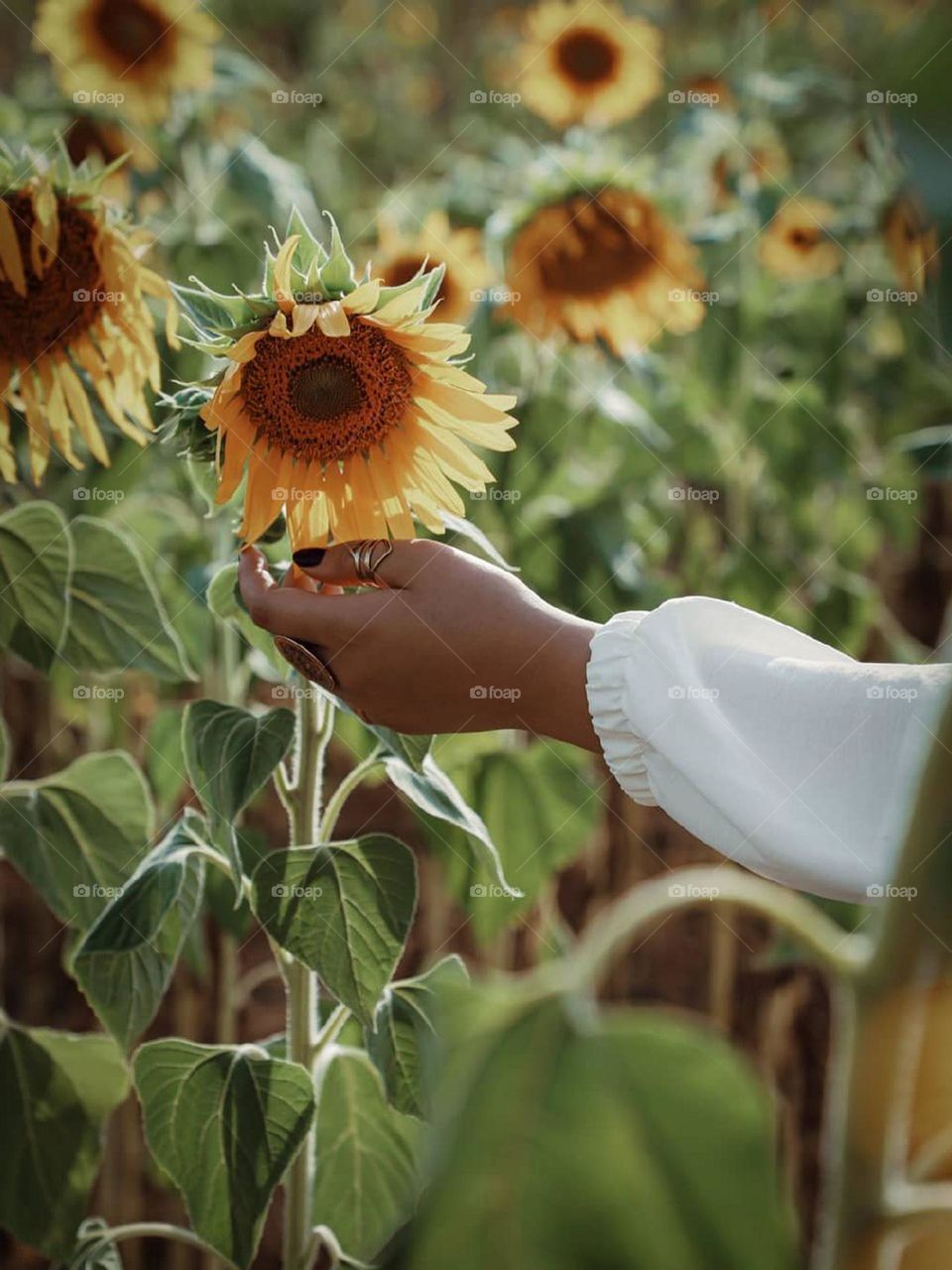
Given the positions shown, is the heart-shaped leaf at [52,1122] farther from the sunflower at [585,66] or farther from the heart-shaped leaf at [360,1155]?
the sunflower at [585,66]

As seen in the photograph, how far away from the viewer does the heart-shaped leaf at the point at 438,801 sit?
0.60m

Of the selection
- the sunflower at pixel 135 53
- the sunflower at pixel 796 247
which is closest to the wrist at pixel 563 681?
the sunflower at pixel 135 53

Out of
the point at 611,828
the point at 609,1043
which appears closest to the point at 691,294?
the point at 611,828

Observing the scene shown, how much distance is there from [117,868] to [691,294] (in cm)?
74

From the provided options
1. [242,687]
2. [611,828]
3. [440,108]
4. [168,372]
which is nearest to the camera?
[168,372]

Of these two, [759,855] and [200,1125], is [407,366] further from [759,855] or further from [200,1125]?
[200,1125]

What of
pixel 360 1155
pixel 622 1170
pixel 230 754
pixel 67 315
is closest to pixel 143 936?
pixel 230 754

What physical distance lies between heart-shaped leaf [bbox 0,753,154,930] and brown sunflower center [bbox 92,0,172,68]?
0.61m

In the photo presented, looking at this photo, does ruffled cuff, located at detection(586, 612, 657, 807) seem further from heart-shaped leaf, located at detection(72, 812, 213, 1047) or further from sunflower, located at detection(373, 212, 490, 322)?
sunflower, located at detection(373, 212, 490, 322)

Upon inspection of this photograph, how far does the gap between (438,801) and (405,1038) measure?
4.4 inches

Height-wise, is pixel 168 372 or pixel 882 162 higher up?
pixel 882 162

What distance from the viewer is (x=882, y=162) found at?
3.45 ft

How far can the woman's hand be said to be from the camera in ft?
1.87

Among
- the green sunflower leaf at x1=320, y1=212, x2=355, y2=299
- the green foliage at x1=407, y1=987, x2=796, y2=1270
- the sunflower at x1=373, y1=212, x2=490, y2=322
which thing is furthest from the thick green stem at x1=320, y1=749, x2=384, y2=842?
the sunflower at x1=373, y1=212, x2=490, y2=322
